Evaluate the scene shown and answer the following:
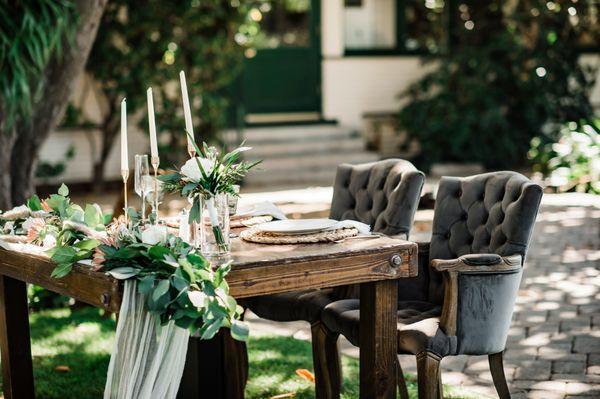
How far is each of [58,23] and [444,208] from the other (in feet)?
10.1

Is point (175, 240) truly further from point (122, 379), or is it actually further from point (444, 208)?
point (444, 208)

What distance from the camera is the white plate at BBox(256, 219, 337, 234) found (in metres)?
3.27

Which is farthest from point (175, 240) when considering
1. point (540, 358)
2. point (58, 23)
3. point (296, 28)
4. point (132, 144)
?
point (296, 28)

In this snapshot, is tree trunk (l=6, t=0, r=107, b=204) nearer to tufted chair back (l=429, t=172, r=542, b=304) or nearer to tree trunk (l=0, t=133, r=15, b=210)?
tree trunk (l=0, t=133, r=15, b=210)

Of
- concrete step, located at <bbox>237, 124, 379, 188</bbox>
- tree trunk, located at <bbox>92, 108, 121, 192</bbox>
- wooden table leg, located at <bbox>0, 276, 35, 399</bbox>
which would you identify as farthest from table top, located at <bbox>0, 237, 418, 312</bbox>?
concrete step, located at <bbox>237, 124, 379, 188</bbox>

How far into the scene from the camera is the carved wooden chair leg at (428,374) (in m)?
3.27

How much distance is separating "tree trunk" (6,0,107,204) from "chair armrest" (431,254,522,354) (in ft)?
11.8

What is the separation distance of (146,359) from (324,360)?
1.07 metres

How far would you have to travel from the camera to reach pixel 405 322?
347cm

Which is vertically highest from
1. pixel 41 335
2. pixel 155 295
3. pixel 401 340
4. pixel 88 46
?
pixel 88 46

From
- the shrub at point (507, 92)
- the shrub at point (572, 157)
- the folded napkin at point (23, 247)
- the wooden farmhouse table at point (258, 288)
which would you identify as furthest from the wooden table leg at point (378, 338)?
the shrub at point (507, 92)

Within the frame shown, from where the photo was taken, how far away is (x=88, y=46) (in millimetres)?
6129

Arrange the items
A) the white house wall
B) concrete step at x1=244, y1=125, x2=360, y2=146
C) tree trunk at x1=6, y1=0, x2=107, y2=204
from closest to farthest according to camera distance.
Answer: tree trunk at x1=6, y1=0, x2=107, y2=204, concrete step at x1=244, y1=125, x2=360, y2=146, the white house wall

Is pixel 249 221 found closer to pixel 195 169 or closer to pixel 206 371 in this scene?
pixel 206 371
